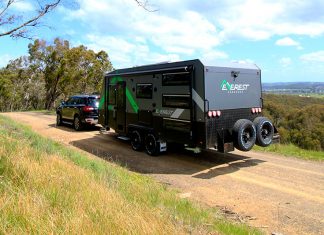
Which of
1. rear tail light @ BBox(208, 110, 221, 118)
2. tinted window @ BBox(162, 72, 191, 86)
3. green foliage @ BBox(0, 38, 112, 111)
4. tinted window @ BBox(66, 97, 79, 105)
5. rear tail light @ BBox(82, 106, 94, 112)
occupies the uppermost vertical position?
green foliage @ BBox(0, 38, 112, 111)

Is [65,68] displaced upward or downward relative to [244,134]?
upward

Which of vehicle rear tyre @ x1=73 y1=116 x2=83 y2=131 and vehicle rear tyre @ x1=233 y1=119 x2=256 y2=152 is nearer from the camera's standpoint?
vehicle rear tyre @ x1=233 y1=119 x2=256 y2=152

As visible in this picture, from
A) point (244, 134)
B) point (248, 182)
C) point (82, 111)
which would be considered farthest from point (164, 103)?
point (82, 111)

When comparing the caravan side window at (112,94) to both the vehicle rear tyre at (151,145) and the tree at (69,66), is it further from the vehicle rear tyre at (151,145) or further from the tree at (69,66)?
the tree at (69,66)

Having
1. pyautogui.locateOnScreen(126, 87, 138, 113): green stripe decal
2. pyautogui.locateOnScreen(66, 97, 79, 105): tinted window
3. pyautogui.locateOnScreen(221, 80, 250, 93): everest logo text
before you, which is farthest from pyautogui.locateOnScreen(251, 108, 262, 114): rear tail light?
pyautogui.locateOnScreen(66, 97, 79, 105): tinted window

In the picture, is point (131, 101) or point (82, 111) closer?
point (131, 101)

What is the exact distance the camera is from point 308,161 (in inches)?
420

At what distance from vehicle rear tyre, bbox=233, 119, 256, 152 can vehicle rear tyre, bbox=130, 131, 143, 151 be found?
376cm

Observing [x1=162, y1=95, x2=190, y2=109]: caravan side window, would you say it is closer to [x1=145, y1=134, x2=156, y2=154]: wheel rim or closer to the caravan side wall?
the caravan side wall

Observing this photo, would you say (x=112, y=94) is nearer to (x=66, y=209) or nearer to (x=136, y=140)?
(x=136, y=140)

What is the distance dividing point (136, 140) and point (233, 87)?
166 inches

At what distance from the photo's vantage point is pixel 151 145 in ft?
38.1

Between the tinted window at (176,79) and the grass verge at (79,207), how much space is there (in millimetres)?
4462

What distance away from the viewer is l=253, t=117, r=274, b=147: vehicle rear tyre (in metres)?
10.1
